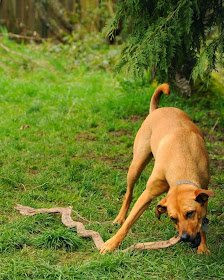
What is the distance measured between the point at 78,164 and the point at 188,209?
2.85m

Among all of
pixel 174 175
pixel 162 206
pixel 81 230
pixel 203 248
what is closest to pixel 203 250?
pixel 203 248

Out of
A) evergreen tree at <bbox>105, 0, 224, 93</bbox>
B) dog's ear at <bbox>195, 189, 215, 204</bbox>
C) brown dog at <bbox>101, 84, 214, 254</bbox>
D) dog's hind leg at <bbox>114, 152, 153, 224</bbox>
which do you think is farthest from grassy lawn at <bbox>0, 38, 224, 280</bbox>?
evergreen tree at <bbox>105, 0, 224, 93</bbox>

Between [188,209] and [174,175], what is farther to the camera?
[174,175]

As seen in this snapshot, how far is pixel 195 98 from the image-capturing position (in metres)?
8.55

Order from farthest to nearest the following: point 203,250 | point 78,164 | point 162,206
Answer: point 78,164 → point 203,250 → point 162,206

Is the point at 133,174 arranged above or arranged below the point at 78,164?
above

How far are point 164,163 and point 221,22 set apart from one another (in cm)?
199

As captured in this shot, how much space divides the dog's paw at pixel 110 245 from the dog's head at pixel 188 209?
2.28ft

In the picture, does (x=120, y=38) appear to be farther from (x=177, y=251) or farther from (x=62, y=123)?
(x=177, y=251)

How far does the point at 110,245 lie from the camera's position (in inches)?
165

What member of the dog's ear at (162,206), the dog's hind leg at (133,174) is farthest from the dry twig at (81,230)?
the dog's hind leg at (133,174)

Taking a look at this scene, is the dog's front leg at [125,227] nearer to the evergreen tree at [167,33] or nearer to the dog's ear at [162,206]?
the dog's ear at [162,206]

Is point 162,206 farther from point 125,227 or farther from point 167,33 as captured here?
point 167,33

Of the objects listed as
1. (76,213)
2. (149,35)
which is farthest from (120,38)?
(76,213)
